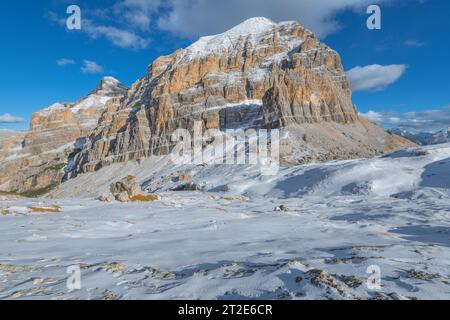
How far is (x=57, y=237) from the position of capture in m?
15.3

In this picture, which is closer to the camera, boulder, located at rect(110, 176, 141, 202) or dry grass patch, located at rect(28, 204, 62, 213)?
dry grass patch, located at rect(28, 204, 62, 213)

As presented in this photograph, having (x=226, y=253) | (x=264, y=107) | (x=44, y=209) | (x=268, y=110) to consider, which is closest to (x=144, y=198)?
(x=44, y=209)

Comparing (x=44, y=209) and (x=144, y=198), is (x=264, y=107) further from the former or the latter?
(x=44, y=209)

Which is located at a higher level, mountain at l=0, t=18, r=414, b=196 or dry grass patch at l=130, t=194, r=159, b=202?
mountain at l=0, t=18, r=414, b=196

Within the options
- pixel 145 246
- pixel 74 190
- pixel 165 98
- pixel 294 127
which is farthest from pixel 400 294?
pixel 165 98

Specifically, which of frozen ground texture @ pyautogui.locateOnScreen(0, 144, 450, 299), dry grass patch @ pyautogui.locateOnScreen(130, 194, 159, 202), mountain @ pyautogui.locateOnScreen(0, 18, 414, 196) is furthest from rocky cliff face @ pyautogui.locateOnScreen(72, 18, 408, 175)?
frozen ground texture @ pyautogui.locateOnScreen(0, 144, 450, 299)

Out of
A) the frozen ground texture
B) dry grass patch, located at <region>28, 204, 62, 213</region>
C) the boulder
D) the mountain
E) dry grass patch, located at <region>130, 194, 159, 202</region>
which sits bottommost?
the frozen ground texture

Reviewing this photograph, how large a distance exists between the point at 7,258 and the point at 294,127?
11312 cm

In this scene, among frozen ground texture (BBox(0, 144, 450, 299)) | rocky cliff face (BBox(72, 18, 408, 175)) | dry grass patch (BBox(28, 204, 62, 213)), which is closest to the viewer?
frozen ground texture (BBox(0, 144, 450, 299))

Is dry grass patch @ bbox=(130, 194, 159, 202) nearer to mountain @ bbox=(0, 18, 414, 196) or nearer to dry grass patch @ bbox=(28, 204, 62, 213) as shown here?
dry grass patch @ bbox=(28, 204, 62, 213)

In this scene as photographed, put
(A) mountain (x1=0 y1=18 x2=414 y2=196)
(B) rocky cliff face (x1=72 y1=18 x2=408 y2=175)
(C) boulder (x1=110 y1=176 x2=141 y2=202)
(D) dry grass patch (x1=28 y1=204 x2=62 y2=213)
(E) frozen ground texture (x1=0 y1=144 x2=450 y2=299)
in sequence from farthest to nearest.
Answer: (B) rocky cliff face (x1=72 y1=18 x2=408 y2=175), (A) mountain (x1=0 y1=18 x2=414 y2=196), (C) boulder (x1=110 y1=176 x2=141 y2=202), (D) dry grass patch (x1=28 y1=204 x2=62 y2=213), (E) frozen ground texture (x1=0 y1=144 x2=450 y2=299)

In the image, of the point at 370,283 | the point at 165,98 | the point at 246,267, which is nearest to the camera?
the point at 370,283
